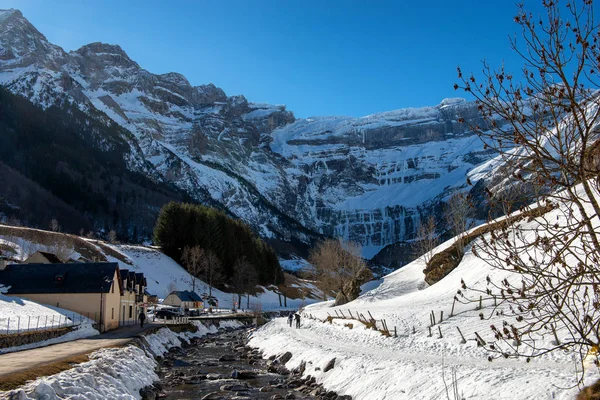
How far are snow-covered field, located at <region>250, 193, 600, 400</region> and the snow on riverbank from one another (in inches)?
330

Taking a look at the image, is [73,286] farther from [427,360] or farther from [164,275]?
[164,275]

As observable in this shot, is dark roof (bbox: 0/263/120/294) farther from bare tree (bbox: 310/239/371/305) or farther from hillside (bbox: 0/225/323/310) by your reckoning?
hillside (bbox: 0/225/323/310)

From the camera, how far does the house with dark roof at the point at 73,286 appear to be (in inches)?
1686

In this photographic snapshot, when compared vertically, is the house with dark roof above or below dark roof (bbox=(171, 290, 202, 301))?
above

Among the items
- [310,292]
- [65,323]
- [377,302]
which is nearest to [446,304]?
[377,302]

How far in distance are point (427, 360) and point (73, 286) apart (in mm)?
35425

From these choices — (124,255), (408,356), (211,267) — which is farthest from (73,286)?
(124,255)

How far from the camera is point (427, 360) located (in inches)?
739

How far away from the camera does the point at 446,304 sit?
3023 cm

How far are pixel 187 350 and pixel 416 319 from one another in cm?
2259

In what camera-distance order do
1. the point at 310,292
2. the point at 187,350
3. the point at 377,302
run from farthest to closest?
the point at 310,292 < the point at 377,302 < the point at 187,350

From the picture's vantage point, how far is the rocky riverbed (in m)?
21.4

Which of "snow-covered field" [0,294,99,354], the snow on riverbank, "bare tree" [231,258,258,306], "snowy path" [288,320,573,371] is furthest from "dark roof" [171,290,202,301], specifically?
the snow on riverbank

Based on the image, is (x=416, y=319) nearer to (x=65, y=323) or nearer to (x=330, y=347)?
(x=330, y=347)
